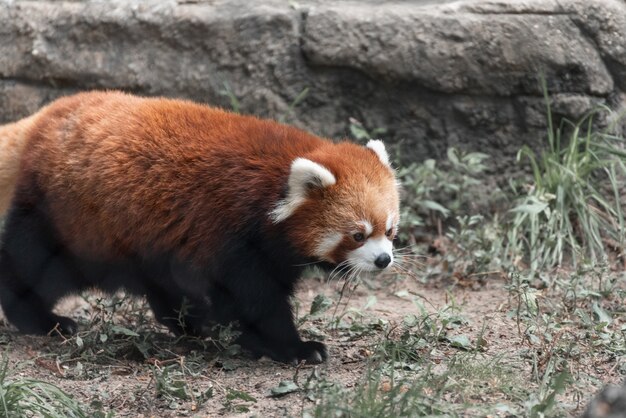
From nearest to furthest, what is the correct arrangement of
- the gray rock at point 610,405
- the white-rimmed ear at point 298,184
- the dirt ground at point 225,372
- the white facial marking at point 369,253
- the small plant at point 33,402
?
the gray rock at point 610,405
the small plant at point 33,402
the dirt ground at point 225,372
the white-rimmed ear at point 298,184
the white facial marking at point 369,253

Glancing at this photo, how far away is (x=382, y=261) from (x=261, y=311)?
0.60m

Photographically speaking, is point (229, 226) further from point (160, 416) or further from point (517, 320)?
point (517, 320)

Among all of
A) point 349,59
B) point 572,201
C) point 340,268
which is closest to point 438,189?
point 572,201

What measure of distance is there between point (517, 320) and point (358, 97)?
2.22 m

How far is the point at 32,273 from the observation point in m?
4.38

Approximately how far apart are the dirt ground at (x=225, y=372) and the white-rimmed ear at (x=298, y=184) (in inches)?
27.4

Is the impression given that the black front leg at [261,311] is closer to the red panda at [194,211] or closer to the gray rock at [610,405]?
the red panda at [194,211]

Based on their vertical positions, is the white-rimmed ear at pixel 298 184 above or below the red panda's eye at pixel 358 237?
above

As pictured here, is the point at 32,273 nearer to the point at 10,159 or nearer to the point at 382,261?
the point at 10,159

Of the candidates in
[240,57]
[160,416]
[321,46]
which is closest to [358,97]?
[321,46]

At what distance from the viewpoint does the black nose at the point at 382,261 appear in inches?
155

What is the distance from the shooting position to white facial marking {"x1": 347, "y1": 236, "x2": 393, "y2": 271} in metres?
3.94

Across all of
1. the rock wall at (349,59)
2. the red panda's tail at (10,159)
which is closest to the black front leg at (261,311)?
the red panda's tail at (10,159)

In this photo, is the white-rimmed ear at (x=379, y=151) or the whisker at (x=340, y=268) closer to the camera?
the whisker at (x=340, y=268)
